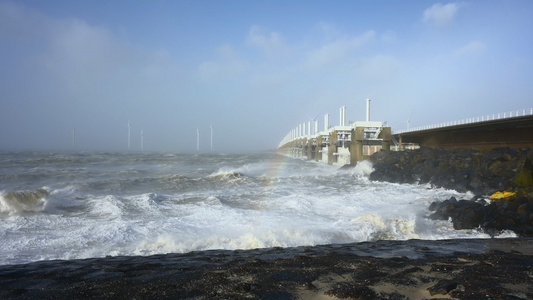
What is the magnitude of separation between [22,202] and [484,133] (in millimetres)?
27013

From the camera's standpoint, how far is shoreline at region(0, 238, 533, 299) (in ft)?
12.6

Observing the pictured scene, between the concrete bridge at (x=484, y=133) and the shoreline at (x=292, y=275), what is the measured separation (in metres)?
17.0

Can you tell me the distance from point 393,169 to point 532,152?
8960 mm

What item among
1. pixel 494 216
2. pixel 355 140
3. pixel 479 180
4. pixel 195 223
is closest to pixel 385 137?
pixel 355 140

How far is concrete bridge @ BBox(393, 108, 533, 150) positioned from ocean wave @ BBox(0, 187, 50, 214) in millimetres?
22904

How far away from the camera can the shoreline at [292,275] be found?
3.86m

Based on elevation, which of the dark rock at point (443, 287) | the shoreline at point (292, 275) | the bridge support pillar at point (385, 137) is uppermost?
the bridge support pillar at point (385, 137)

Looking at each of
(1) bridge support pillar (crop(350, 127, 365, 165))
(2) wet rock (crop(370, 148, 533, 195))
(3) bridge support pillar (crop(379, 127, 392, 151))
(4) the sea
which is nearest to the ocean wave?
(4) the sea

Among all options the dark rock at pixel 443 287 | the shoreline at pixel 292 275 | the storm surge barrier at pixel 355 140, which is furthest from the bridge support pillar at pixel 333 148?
the dark rock at pixel 443 287

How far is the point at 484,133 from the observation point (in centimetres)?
2386

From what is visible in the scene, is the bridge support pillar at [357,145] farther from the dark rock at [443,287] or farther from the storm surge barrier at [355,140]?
the dark rock at [443,287]

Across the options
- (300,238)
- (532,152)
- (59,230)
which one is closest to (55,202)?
(59,230)

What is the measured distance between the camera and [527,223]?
8258 mm

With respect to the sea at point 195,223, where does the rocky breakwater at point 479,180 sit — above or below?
above
